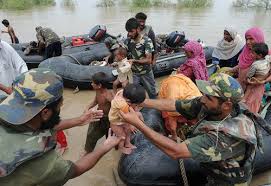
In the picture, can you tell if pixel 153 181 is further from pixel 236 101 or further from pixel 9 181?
pixel 9 181

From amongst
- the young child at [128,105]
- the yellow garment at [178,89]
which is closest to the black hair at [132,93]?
the young child at [128,105]

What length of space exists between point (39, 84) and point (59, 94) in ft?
0.42

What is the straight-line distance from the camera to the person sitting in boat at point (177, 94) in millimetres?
3479

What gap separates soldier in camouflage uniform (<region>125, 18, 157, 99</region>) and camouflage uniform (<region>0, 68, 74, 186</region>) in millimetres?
2616

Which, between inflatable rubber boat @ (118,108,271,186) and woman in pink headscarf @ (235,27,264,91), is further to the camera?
woman in pink headscarf @ (235,27,264,91)

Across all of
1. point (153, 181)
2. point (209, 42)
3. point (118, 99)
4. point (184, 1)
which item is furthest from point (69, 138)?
point (184, 1)

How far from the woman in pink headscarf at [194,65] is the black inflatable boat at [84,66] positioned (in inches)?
50.7

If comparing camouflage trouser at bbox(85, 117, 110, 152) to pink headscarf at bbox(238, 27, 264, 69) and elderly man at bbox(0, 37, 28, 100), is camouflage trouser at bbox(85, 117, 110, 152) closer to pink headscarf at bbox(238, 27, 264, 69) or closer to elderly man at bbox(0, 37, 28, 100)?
elderly man at bbox(0, 37, 28, 100)

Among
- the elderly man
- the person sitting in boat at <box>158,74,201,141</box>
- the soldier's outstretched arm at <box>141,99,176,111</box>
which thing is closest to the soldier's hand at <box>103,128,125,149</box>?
the soldier's outstretched arm at <box>141,99,176,111</box>

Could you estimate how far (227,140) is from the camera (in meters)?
2.12

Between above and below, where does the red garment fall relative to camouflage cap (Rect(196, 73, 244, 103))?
below

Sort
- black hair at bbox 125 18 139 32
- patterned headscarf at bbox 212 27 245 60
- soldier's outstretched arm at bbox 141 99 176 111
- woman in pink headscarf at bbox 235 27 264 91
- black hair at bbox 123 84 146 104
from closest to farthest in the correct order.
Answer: black hair at bbox 123 84 146 104, soldier's outstretched arm at bbox 141 99 176 111, woman in pink headscarf at bbox 235 27 264 91, black hair at bbox 125 18 139 32, patterned headscarf at bbox 212 27 245 60

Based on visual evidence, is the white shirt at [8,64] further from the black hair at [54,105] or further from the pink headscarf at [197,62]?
the pink headscarf at [197,62]

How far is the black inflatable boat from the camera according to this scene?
6008 millimetres
